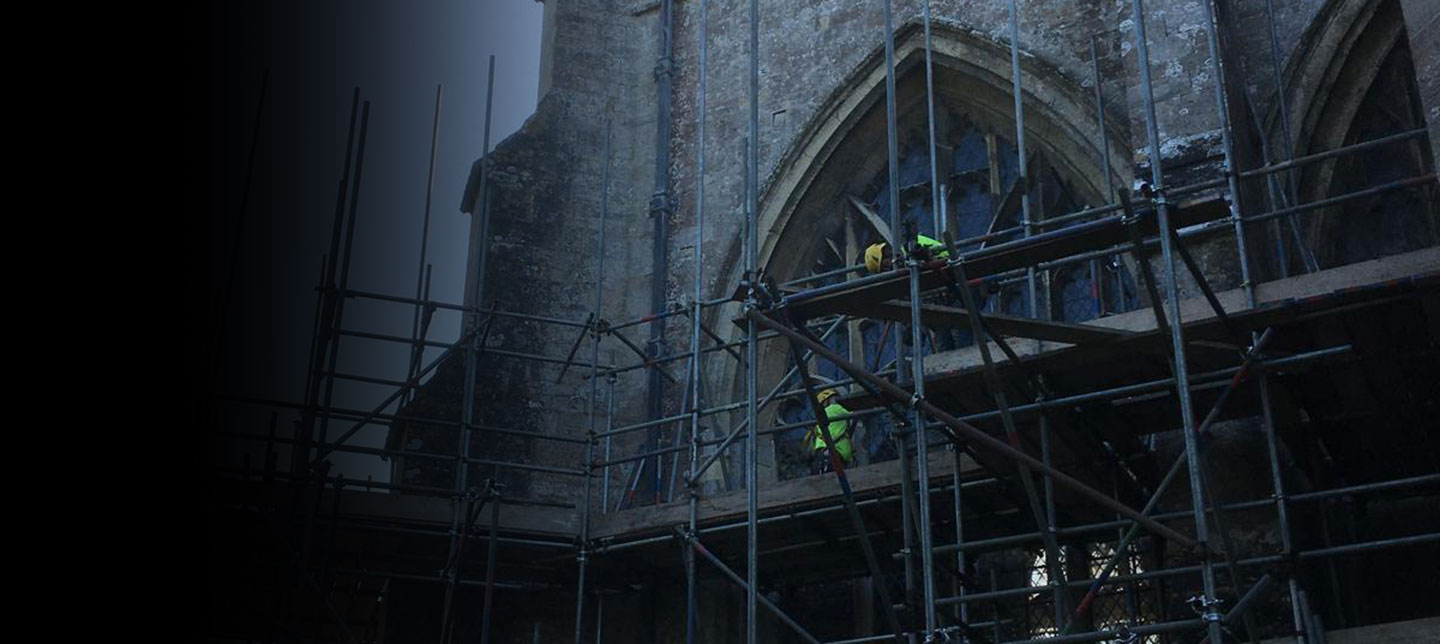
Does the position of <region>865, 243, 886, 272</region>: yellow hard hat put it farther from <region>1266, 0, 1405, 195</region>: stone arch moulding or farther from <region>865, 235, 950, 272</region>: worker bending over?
<region>1266, 0, 1405, 195</region>: stone arch moulding

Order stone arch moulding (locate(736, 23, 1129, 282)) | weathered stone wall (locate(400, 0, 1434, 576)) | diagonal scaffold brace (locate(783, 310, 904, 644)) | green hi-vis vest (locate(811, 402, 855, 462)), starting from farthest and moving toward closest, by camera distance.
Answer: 1. weathered stone wall (locate(400, 0, 1434, 576))
2. stone arch moulding (locate(736, 23, 1129, 282))
3. green hi-vis vest (locate(811, 402, 855, 462))
4. diagonal scaffold brace (locate(783, 310, 904, 644))

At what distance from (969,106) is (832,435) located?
11.6 ft

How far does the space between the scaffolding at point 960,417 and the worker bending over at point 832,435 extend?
0.50 meters

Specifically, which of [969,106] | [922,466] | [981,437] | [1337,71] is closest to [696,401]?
[922,466]

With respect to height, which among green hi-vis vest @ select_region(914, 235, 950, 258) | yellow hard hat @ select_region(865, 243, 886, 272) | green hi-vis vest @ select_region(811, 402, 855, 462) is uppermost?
yellow hard hat @ select_region(865, 243, 886, 272)

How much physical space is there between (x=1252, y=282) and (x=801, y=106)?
6.03 metres

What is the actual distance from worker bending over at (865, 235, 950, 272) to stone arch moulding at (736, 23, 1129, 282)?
2.20 m

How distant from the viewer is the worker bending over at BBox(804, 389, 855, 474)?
11.1 metres

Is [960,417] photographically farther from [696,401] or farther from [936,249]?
[696,401]

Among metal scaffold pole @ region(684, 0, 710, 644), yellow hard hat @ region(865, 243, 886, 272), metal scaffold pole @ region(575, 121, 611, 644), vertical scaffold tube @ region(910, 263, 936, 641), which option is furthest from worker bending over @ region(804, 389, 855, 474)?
vertical scaffold tube @ region(910, 263, 936, 641)

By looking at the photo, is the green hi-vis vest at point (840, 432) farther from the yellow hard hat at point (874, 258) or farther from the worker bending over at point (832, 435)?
the yellow hard hat at point (874, 258)

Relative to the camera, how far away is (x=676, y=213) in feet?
46.3

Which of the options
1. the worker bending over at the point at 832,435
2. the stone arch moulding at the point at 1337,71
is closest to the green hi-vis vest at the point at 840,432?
the worker bending over at the point at 832,435

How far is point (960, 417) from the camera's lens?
9297 millimetres
